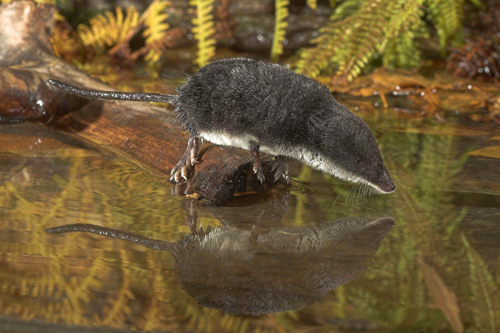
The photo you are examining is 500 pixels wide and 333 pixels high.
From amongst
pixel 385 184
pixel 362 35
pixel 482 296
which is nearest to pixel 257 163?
pixel 385 184

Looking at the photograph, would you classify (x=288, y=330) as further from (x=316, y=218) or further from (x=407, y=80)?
(x=407, y=80)

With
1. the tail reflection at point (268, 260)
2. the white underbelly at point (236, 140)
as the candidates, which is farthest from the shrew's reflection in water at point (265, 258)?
the white underbelly at point (236, 140)

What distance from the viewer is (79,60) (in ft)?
25.1

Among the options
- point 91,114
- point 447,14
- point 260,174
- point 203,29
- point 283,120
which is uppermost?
point 283,120

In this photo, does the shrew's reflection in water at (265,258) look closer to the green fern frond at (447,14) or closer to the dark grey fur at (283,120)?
the dark grey fur at (283,120)

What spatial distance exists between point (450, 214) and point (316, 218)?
758 mm

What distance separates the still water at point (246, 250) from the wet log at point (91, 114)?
0.13 meters

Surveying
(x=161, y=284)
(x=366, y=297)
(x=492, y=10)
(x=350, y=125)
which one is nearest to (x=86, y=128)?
(x=350, y=125)

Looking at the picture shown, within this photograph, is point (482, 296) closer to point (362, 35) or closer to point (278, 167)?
point (278, 167)

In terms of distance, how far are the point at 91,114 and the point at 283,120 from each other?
5.98ft

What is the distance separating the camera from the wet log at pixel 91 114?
152 inches

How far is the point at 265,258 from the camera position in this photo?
2.98 metres

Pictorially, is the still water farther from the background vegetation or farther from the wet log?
the background vegetation

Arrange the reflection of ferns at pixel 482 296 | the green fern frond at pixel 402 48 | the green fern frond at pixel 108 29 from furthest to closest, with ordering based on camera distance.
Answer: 1. the green fern frond at pixel 108 29
2. the green fern frond at pixel 402 48
3. the reflection of ferns at pixel 482 296
